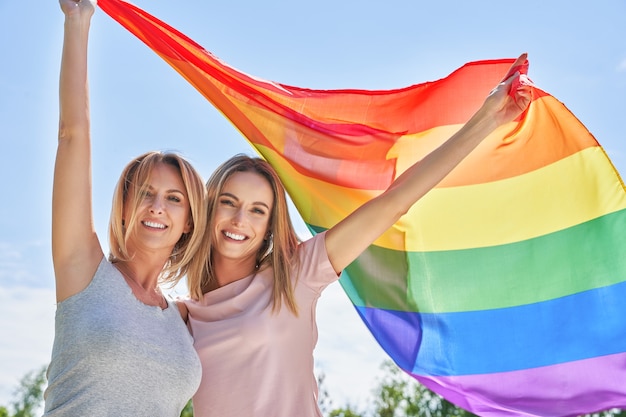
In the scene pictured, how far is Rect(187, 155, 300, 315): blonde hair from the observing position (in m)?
3.97

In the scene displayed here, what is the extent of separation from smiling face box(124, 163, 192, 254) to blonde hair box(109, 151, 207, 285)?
0.02 meters

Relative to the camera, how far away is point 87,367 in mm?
3092

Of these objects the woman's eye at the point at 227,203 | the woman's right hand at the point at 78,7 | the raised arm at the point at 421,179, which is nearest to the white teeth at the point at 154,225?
the woman's eye at the point at 227,203

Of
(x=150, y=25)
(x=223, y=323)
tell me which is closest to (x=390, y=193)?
(x=223, y=323)

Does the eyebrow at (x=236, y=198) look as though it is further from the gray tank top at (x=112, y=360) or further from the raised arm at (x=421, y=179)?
the gray tank top at (x=112, y=360)

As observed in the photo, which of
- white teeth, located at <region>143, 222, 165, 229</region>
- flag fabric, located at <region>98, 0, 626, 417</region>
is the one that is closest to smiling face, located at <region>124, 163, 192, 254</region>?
white teeth, located at <region>143, 222, 165, 229</region>

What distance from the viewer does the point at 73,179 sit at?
314 centimetres

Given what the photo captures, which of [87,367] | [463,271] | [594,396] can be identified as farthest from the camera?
[463,271]

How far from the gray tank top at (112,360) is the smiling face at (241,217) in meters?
0.67

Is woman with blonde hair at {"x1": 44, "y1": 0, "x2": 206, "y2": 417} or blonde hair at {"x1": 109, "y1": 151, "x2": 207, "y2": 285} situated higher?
blonde hair at {"x1": 109, "y1": 151, "x2": 207, "y2": 285}

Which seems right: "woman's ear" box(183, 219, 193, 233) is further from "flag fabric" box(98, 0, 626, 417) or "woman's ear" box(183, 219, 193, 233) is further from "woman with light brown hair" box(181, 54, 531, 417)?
"flag fabric" box(98, 0, 626, 417)

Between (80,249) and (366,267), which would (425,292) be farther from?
(80,249)

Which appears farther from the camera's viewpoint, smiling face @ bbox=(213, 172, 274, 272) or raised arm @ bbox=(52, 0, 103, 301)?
smiling face @ bbox=(213, 172, 274, 272)

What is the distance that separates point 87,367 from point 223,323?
2.76ft
